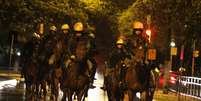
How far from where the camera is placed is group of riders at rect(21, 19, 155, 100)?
63.6ft

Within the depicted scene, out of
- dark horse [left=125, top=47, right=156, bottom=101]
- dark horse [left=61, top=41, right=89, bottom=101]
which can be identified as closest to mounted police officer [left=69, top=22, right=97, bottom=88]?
dark horse [left=61, top=41, right=89, bottom=101]

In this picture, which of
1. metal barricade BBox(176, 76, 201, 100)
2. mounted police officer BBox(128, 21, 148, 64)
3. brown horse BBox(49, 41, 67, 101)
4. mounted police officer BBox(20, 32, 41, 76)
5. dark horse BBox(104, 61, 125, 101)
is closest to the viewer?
mounted police officer BBox(128, 21, 148, 64)

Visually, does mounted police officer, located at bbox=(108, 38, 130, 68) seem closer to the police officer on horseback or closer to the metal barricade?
the police officer on horseback

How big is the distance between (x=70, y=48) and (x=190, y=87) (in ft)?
56.6

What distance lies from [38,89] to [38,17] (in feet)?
59.2

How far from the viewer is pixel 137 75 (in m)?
18.9

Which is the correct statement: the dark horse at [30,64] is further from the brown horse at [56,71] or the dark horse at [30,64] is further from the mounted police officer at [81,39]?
the mounted police officer at [81,39]

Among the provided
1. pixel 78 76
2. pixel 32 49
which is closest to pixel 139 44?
pixel 78 76

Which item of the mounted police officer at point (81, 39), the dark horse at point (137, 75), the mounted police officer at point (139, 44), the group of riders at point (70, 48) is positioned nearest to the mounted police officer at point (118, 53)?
the group of riders at point (70, 48)

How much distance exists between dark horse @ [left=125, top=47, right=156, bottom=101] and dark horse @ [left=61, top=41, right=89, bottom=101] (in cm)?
128

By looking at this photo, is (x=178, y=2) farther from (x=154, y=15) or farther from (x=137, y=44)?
(x=137, y=44)

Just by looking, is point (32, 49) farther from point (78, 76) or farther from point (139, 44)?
point (139, 44)

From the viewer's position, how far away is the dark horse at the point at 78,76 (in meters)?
19.3

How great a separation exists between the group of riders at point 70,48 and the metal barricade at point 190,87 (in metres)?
11.8
